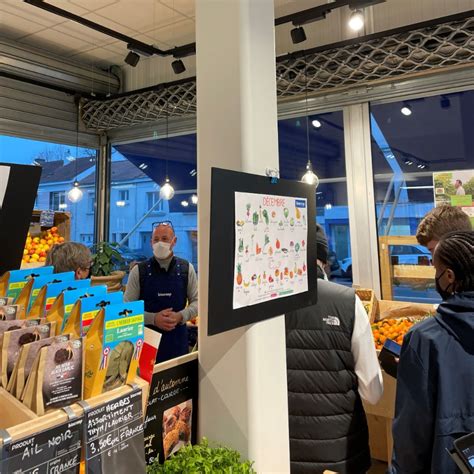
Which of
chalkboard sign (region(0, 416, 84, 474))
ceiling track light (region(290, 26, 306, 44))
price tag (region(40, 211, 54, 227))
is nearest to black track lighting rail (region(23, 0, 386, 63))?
ceiling track light (region(290, 26, 306, 44))

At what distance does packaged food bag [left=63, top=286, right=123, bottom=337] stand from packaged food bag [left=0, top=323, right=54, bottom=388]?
80mm

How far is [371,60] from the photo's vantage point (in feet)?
12.0

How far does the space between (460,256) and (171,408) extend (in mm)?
1067

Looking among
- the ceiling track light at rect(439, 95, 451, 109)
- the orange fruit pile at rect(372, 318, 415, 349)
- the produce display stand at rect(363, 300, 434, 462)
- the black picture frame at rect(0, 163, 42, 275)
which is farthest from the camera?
the ceiling track light at rect(439, 95, 451, 109)

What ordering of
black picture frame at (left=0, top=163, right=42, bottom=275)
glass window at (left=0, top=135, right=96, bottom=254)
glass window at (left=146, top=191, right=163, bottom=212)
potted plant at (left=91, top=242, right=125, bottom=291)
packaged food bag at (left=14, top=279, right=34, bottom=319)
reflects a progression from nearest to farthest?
1. packaged food bag at (left=14, top=279, right=34, bottom=319)
2. black picture frame at (left=0, top=163, right=42, bottom=275)
3. potted plant at (left=91, top=242, right=125, bottom=291)
4. glass window at (left=0, top=135, right=96, bottom=254)
5. glass window at (left=146, top=191, right=163, bottom=212)

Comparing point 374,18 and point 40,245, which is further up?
point 374,18

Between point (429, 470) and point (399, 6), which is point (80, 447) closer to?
point (429, 470)

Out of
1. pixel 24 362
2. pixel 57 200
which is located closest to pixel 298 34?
pixel 24 362

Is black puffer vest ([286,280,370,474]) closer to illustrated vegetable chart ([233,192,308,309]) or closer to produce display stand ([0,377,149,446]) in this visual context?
illustrated vegetable chart ([233,192,308,309])

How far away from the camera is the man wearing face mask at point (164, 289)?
3193 millimetres

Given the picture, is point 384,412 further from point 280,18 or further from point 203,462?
point 280,18

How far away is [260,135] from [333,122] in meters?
3.48

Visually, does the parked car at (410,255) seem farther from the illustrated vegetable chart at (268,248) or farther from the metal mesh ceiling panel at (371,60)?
the illustrated vegetable chart at (268,248)

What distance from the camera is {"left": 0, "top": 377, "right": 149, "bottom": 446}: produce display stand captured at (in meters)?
0.85
